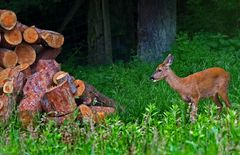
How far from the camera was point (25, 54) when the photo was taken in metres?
12.6

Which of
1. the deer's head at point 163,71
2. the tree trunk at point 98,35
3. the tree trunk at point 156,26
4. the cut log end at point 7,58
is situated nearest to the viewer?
the cut log end at point 7,58

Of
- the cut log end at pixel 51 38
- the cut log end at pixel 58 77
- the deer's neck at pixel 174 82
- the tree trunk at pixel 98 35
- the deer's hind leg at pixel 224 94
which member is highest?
the cut log end at pixel 51 38

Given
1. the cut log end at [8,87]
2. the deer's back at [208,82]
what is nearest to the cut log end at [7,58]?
the cut log end at [8,87]

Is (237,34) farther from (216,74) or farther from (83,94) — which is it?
(83,94)

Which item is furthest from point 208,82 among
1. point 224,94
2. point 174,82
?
point 174,82

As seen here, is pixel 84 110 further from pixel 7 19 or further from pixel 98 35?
pixel 98 35

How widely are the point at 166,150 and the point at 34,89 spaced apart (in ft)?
17.3

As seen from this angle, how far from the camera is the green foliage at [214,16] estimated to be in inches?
742

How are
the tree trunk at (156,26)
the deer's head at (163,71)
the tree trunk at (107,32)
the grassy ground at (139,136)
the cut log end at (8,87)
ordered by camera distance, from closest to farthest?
the grassy ground at (139,136), the cut log end at (8,87), the deer's head at (163,71), the tree trunk at (156,26), the tree trunk at (107,32)

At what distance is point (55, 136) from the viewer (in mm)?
7082

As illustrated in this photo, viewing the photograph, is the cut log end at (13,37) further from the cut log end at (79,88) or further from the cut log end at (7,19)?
the cut log end at (79,88)

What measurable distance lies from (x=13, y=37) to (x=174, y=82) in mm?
2489

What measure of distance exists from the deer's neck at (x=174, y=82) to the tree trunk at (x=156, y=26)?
186 inches

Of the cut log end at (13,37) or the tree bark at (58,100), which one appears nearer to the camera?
the tree bark at (58,100)
